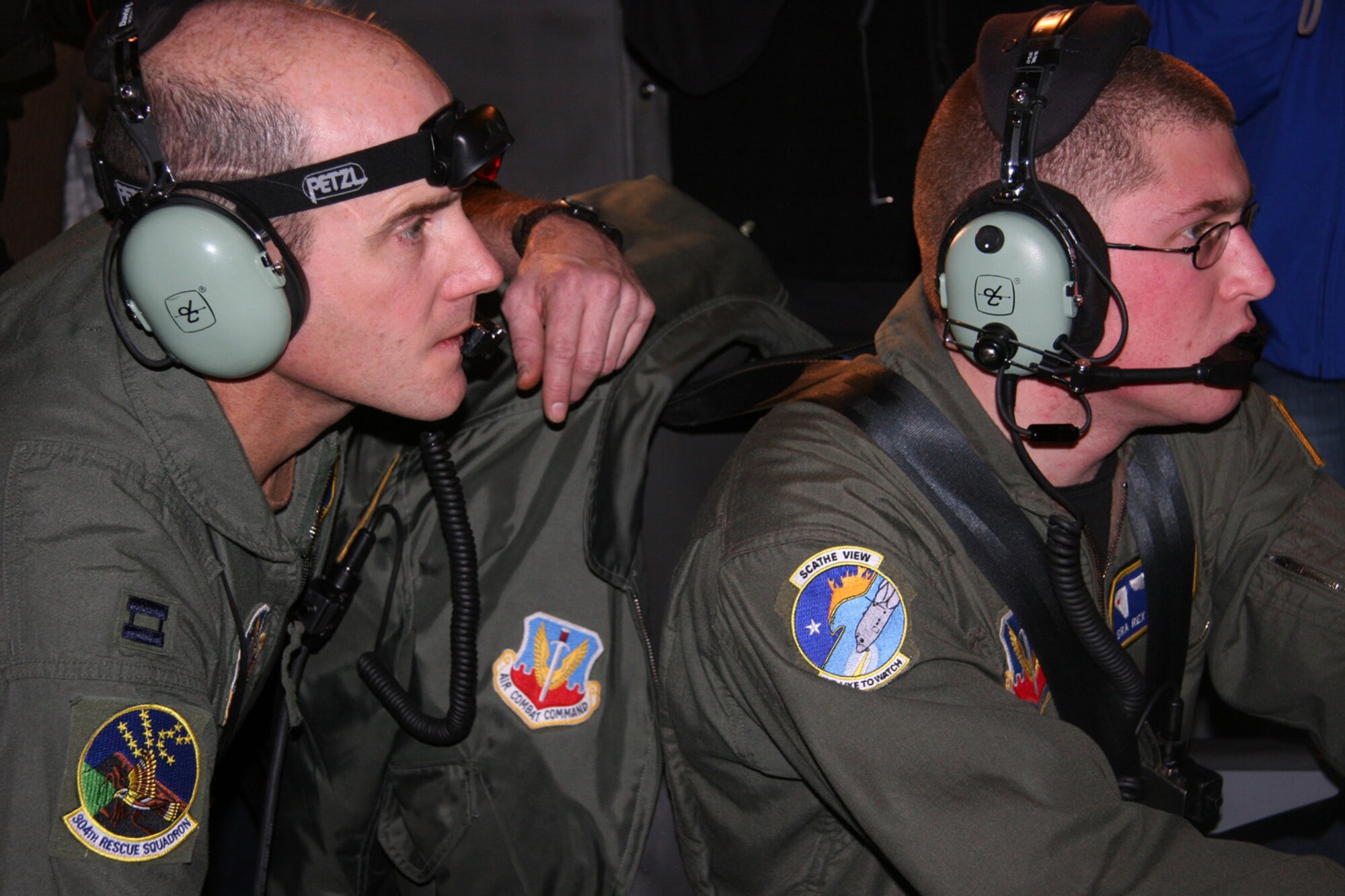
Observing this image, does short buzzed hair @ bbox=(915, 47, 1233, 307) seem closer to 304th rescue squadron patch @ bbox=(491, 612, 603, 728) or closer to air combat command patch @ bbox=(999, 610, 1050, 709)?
air combat command patch @ bbox=(999, 610, 1050, 709)

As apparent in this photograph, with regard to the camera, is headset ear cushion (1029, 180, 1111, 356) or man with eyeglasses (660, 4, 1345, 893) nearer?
man with eyeglasses (660, 4, 1345, 893)

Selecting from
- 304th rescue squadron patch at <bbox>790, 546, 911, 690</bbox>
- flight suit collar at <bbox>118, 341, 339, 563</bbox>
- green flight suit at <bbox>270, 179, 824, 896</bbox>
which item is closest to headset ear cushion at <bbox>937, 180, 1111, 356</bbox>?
304th rescue squadron patch at <bbox>790, 546, 911, 690</bbox>

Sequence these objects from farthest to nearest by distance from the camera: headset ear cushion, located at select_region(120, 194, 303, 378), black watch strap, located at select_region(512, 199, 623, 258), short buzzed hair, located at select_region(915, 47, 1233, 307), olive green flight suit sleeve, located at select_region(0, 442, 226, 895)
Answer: black watch strap, located at select_region(512, 199, 623, 258), short buzzed hair, located at select_region(915, 47, 1233, 307), headset ear cushion, located at select_region(120, 194, 303, 378), olive green flight suit sleeve, located at select_region(0, 442, 226, 895)

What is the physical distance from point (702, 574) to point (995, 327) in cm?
49

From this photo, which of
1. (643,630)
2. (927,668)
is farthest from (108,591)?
(927,668)

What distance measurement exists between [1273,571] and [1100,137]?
2.38ft

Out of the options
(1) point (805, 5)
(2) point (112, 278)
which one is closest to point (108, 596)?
(2) point (112, 278)

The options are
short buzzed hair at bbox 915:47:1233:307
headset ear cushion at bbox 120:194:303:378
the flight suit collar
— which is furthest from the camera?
short buzzed hair at bbox 915:47:1233:307

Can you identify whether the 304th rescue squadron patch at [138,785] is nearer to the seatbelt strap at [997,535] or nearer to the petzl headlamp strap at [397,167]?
the petzl headlamp strap at [397,167]

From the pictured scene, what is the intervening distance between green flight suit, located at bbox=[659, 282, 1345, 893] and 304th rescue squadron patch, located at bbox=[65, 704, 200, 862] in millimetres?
627

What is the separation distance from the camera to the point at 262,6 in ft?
4.42

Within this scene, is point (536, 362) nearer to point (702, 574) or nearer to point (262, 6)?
point (702, 574)

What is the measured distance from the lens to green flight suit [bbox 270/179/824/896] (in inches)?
63.2

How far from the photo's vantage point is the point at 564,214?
73.6 inches
